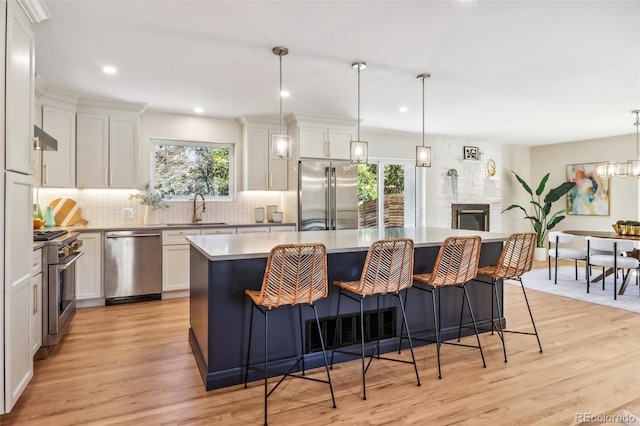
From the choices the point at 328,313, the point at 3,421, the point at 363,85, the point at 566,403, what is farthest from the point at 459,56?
the point at 3,421

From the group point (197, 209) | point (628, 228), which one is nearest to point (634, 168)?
point (628, 228)

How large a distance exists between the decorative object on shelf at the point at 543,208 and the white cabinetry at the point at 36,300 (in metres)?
7.45

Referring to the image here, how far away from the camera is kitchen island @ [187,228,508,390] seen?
8.07ft

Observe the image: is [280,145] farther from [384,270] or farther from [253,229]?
[253,229]

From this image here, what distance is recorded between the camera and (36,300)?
8.72ft

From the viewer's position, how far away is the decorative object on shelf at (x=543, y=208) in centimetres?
726

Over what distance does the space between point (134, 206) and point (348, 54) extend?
3.57 m

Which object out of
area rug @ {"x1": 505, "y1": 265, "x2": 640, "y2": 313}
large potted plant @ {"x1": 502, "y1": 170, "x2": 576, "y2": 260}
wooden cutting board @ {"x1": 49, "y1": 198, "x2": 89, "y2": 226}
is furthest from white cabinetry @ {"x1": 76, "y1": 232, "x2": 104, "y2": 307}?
large potted plant @ {"x1": 502, "y1": 170, "x2": 576, "y2": 260}

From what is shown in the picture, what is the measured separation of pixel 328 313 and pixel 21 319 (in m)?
1.95

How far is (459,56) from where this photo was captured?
10.7 ft

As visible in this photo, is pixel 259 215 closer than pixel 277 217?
No

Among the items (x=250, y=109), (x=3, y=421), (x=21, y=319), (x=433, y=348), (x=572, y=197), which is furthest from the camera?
(x=572, y=197)

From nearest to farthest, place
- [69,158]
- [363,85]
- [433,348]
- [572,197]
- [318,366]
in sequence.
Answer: [318,366]
[433,348]
[363,85]
[69,158]
[572,197]

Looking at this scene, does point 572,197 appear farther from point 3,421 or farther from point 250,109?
point 3,421
